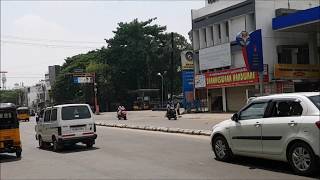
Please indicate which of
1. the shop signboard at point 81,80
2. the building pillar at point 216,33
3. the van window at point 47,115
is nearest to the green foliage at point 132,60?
the shop signboard at point 81,80

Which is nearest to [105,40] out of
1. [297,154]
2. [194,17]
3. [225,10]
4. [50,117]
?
[194,17]

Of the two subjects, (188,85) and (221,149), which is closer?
(221,149)

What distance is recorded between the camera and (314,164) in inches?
390

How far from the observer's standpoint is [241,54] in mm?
43500

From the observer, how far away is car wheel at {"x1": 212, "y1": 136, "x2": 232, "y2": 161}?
1263 centimetres

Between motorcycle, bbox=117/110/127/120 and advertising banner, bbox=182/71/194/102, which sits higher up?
advertising banner, bbox=182/71/194/102

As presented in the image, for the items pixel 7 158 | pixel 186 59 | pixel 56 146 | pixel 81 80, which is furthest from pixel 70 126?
pixel 81 80

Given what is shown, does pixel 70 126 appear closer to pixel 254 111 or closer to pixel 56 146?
pixel 56 146

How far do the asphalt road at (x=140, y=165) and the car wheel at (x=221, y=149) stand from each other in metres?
0.24

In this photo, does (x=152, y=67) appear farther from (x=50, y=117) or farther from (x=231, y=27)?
(x=50, y=117)

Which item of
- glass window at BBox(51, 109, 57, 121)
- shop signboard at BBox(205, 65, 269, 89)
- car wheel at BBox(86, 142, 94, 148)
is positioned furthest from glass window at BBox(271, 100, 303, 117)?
shop signboard at BBox(205, 65, 269, 89)

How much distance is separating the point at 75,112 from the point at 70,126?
64 cm

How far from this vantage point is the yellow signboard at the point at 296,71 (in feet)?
132

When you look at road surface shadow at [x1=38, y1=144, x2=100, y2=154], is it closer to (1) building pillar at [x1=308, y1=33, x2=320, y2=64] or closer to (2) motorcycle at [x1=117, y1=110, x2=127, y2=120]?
(2) motorcycle at [x1=117, y1=110, x2=127, y2=120]
